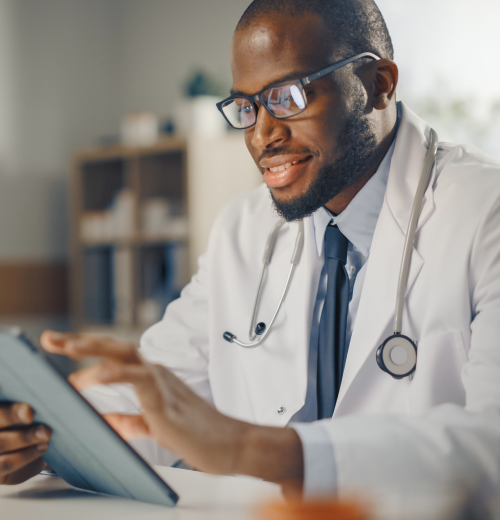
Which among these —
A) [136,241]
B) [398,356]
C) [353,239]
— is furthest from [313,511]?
[136,241]

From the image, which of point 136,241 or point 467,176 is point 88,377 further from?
point 136,241

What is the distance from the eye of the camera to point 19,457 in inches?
28.3

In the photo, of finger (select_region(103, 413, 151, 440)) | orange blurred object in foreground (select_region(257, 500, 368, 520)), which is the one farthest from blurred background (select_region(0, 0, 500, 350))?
orange blurred object in foreground (select_region(257, 500, 368, 520))

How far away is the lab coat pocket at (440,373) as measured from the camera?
0.97 metres

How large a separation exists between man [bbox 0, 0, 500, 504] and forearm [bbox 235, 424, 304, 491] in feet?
0.71

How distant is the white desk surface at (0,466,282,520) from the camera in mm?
611

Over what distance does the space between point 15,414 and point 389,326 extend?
26.0 inches

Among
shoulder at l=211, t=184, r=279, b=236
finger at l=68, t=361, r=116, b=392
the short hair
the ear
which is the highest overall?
the short hair

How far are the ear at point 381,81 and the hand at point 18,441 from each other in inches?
37.8

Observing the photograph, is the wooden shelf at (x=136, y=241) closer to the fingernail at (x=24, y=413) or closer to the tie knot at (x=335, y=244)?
the tie knot at (x=335, y=244)

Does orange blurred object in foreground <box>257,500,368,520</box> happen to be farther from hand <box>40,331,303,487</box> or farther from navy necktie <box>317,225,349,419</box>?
navy necktie <box>317,225,349,419</box>

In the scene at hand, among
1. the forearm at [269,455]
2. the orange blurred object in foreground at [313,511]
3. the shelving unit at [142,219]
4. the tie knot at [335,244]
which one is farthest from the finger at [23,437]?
the shelving unit at [142,219]

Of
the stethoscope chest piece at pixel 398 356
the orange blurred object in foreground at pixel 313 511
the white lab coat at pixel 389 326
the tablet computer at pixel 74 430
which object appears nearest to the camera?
the orange blurred object in foreground at pixel 313 511

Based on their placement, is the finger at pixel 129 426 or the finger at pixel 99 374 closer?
the finger at pixel 99 374
